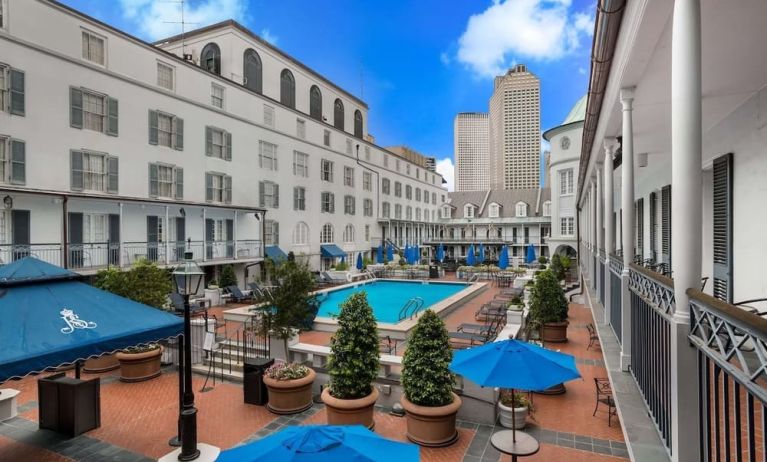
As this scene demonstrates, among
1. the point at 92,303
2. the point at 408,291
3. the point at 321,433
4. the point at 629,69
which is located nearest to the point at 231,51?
the point at 408,291

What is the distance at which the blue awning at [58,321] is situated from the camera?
574 cm

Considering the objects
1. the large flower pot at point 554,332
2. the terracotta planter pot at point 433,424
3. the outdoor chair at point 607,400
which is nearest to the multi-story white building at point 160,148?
the terracotta planter pot at point 433,424

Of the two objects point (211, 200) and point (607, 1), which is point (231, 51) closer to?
point (211, 200)

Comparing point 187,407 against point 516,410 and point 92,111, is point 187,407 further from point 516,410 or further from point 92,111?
point 92,111

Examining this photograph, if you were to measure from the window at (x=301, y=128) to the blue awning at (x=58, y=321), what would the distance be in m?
28.7

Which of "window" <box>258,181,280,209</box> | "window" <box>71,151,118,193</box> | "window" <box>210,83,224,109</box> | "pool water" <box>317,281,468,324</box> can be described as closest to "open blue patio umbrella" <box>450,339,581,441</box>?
"pool water" <box>317,281,468,324</box>

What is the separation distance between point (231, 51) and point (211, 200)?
11.7 meters

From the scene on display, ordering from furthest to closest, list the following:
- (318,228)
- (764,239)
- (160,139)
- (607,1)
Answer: (318,228)
(160,139)
(764,239)
(607,1)

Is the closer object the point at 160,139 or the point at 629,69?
the point at 629,69

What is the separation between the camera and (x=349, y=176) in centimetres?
4250

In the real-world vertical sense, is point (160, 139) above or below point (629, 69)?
above

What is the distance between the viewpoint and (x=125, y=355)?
1132 centimetres

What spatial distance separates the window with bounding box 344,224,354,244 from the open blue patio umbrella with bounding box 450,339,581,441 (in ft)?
116

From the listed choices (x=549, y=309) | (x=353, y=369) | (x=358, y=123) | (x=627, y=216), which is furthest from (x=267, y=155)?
(x=627, y=216)
